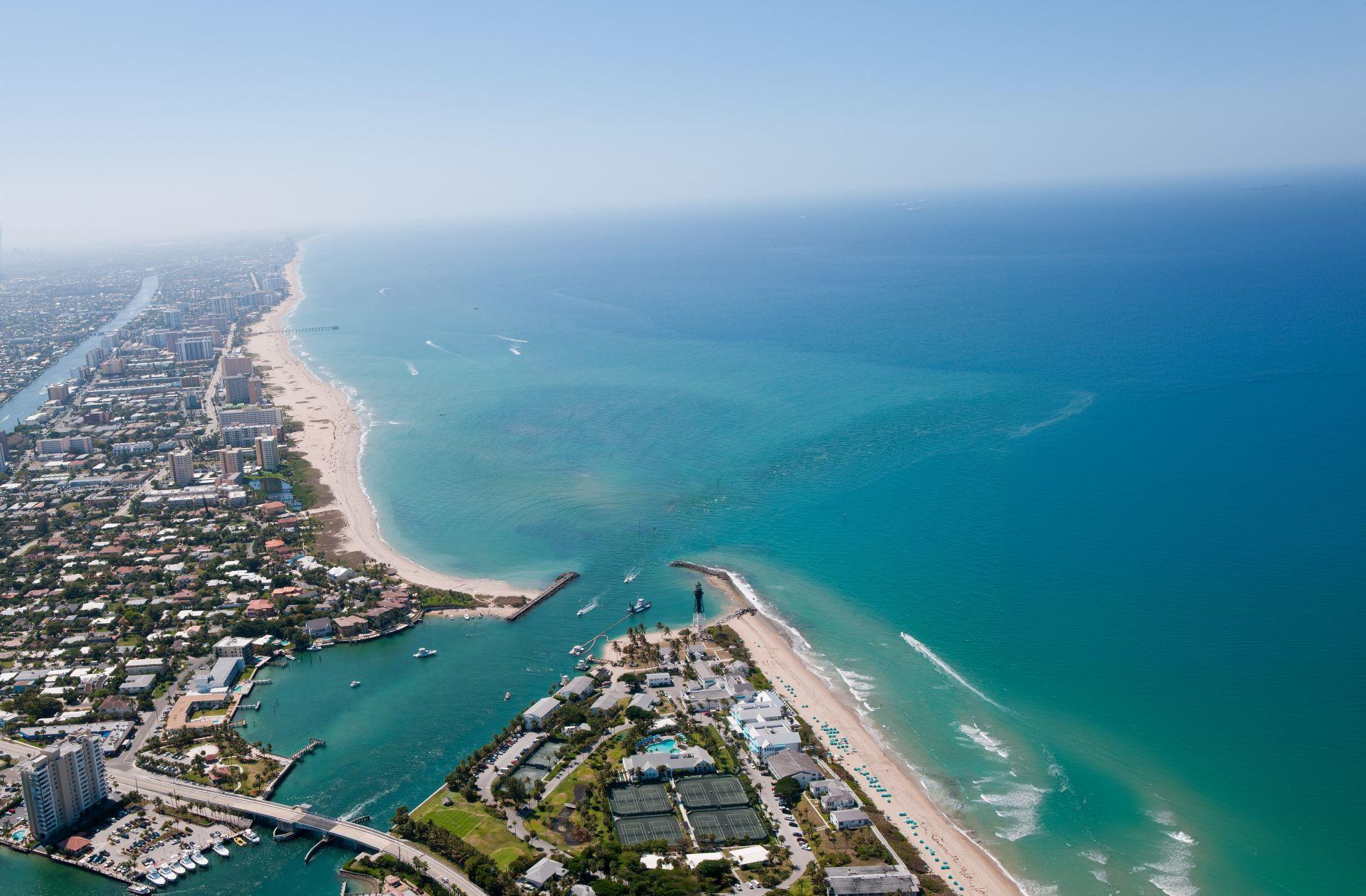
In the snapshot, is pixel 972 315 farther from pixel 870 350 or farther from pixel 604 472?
pixel 604 472

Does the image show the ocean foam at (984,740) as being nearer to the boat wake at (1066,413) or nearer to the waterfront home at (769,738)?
the waterfront home at (769,738)

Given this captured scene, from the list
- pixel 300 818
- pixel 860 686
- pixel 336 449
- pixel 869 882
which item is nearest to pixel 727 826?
pixel 869 882

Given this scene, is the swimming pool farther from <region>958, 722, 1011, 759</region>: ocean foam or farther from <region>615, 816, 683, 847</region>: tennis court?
<region>958, 722, 1011, 759</region>: ocean foam

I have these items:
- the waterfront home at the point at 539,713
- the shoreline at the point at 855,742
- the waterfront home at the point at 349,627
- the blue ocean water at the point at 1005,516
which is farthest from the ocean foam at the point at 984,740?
the waterfront home at the point at 349,627

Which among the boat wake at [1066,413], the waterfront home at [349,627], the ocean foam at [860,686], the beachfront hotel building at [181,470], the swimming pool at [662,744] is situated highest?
the boat wake at [1066,413]

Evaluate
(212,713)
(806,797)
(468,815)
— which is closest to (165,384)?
(212,713)

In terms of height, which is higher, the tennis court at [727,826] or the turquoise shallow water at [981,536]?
the turquoise shallow water at [981,536]

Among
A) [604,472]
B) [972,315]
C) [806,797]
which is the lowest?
[806,797]
